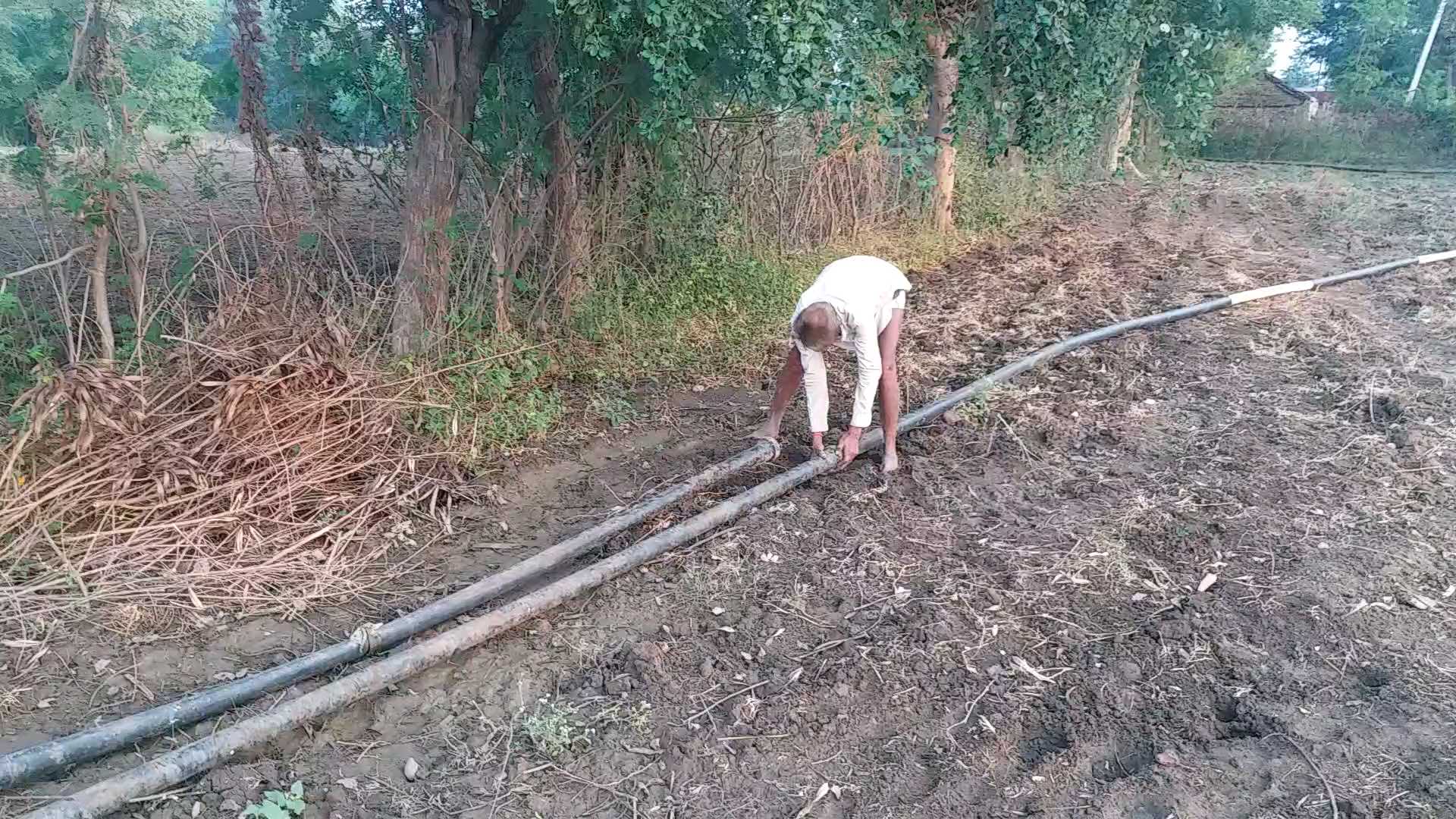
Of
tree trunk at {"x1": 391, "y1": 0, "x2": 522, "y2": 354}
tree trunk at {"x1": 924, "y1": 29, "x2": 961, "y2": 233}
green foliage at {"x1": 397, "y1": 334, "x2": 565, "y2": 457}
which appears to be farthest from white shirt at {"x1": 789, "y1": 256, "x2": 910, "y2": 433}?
tree trunk at {"x1": 924, "y1": 29, "x2": 961, "y2": 233}

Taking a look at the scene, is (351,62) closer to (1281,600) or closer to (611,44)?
(611,44)

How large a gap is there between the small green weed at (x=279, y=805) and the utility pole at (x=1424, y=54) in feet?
74.0

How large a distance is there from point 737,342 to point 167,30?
401cm

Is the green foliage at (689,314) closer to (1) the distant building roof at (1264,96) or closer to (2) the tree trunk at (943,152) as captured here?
(2) the tree trunk at (943,152)

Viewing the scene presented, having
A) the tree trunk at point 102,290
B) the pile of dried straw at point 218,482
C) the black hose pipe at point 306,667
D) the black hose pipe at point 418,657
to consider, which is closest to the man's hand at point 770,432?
the black hose pipe at point 418,657

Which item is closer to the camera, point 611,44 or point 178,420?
point 178,420

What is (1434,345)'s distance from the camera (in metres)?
6.29

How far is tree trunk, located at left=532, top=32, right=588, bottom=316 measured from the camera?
6.06m

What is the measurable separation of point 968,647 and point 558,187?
4388 mm

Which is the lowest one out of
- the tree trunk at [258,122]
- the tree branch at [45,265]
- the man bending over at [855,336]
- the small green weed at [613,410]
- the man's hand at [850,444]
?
the small green weed at [613,410]

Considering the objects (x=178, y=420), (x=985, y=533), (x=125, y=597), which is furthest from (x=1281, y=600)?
(x=178, y=420)

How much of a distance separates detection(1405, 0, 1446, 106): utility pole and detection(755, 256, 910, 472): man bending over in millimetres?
19470

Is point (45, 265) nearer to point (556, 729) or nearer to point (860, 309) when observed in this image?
point (556, 729)

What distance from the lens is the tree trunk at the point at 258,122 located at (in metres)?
4.64
